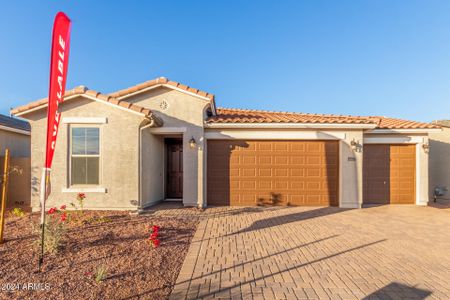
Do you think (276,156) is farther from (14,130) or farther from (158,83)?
(14,130)

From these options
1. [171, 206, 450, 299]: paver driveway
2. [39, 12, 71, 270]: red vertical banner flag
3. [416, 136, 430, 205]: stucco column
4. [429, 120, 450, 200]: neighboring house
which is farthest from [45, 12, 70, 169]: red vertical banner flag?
[429, 120, 450, 200]: neighboring house

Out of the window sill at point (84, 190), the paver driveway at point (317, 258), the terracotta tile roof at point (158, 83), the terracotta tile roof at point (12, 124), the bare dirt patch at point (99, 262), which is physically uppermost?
the terracotta tile roof at point (158, 83)

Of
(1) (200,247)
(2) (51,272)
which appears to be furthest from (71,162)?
(1) (200,247)

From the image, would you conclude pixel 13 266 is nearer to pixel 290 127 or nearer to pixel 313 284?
pixel 313 284

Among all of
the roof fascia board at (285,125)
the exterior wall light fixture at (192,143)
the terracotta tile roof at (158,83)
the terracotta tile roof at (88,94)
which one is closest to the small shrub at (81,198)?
the terracotta tile roof at (88,94)

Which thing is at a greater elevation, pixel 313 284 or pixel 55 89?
pixel 55 89

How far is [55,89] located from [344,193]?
9.77 metres

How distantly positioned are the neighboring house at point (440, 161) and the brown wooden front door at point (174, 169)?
12244 millimetres

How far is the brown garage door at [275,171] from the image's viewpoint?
32.3 feet

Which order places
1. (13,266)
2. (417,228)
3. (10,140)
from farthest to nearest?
(10,140)
(417,228)
(13,266)

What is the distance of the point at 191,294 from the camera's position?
137 inches

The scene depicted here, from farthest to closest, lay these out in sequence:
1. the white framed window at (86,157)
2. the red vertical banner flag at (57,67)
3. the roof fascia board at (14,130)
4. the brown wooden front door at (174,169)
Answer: the roof fascia board at (14,130) < the brown wooden front door at (174,169) < the white framed window at (86,157) < the red vertical banner flag at (57,67)

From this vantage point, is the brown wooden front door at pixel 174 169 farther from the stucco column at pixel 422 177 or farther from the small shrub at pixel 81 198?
the stucco column at pixel 422 177

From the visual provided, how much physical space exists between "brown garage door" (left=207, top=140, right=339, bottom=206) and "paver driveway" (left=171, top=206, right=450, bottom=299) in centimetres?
175
